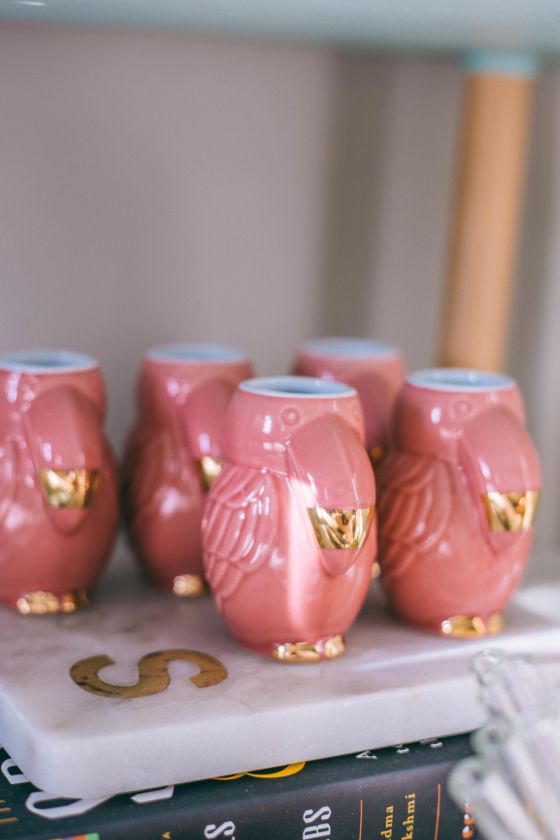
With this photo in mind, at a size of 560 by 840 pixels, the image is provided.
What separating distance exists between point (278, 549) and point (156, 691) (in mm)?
91

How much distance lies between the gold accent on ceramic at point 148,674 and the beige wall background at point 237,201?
0.84 feet

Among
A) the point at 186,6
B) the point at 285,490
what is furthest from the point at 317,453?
the point at 186,6

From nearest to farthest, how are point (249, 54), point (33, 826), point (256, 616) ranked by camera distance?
1. point (33, 826)
2. point (256, 616)
3. point (249, 54)

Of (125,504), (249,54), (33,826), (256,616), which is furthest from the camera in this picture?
(249,54)

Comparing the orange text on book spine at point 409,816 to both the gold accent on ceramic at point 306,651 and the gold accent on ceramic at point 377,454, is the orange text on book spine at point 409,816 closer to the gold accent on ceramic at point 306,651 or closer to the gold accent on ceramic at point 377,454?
the gold accent on ceramic at point 306,651

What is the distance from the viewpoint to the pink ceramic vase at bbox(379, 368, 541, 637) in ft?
1.86

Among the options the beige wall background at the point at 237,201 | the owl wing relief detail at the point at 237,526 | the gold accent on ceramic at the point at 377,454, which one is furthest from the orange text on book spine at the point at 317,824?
the beige wall background at the point at 237,201

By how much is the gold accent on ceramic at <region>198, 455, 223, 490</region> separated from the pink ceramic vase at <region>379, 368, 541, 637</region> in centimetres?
10

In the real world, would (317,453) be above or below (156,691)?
above

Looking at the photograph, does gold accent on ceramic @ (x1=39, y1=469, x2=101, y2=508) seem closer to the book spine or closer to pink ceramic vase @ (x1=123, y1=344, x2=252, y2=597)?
pink ceramic vase @ (x1=123, y1=344, x2=252, y2=597)

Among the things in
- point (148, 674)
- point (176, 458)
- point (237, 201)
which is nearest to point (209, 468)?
point (176, 458)

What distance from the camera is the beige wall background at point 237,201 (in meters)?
0.73

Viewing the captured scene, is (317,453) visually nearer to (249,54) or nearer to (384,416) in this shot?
(384,416)

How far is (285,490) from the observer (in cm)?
53
